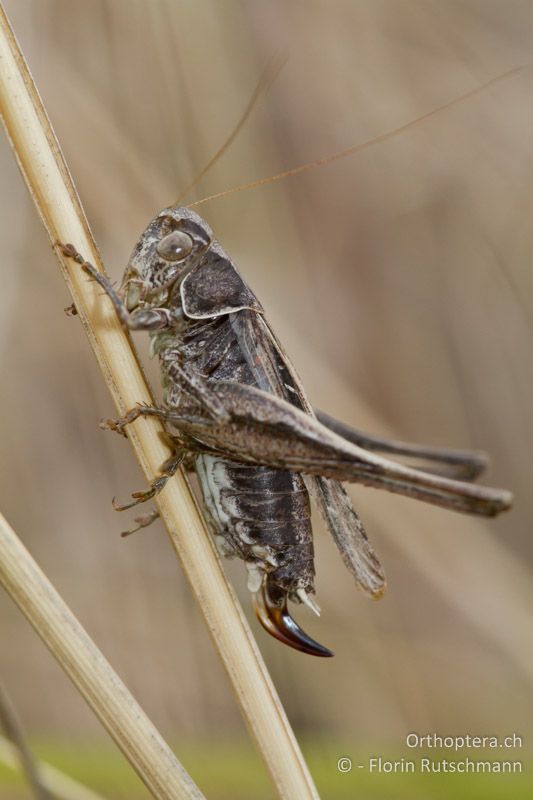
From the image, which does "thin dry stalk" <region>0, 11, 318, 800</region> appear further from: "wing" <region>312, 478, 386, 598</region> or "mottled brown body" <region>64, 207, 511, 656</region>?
"wing" <region>312, 478, 386, 598</region>

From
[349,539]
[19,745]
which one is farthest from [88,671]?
[349,539]

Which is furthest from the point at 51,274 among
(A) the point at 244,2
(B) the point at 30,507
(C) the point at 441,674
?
(C) the point at 441,674

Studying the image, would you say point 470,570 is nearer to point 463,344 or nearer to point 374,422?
point 374,422

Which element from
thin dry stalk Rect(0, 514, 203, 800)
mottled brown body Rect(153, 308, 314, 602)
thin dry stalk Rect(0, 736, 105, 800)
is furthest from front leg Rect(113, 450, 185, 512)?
thin dry stalk Rect(0, 736, 105, 800)

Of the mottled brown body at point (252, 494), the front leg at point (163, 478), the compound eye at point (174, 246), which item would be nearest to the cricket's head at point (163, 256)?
the compound eye at point (174, 246)

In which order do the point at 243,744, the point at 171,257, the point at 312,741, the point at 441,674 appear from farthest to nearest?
1. the point at 441,674
2. the point at 312,741
3. the point at 243,744
4. the point at 171,257

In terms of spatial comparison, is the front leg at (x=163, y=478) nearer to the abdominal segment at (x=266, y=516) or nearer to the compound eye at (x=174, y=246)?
the abdominal segment at (x=266, y=516)
